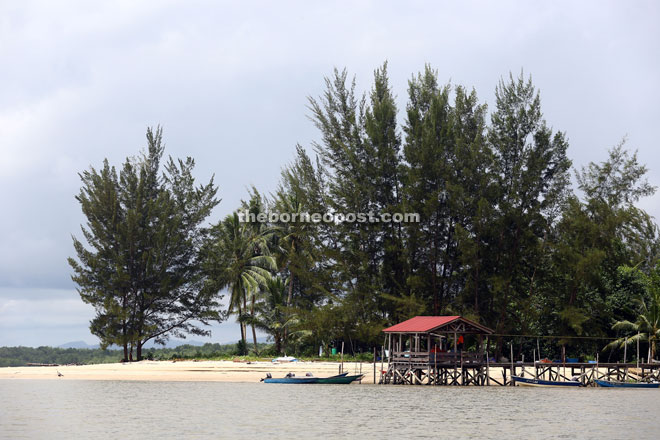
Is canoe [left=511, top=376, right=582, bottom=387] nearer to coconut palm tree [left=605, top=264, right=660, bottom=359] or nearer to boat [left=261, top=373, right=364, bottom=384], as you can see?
coconut palm tree [left=605, top=264, right=660, bottom=359]

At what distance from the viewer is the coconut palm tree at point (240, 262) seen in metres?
56.6

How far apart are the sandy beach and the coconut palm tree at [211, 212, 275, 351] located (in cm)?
700

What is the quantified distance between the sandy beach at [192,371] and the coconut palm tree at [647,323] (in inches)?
614

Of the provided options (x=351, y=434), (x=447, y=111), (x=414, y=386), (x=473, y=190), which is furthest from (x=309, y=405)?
(x=447, y=111)

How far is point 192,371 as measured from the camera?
47719 millimetres

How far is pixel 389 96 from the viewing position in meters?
53.3

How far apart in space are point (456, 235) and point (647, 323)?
1268 centimetres

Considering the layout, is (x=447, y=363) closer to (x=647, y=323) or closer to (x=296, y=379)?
(x=296, y=379)

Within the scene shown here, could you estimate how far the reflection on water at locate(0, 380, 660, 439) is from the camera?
2223cm

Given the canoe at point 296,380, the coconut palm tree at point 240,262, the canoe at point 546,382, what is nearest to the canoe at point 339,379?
the canoe at point 296,380

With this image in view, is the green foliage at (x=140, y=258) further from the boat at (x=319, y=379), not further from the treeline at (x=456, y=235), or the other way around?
the boat at (x=319, y=379)

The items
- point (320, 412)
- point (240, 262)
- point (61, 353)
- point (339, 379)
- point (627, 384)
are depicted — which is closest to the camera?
point (320, 412)

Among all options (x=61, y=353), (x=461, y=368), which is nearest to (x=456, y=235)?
(x=461, y=368)

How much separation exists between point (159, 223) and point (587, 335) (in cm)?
3281
